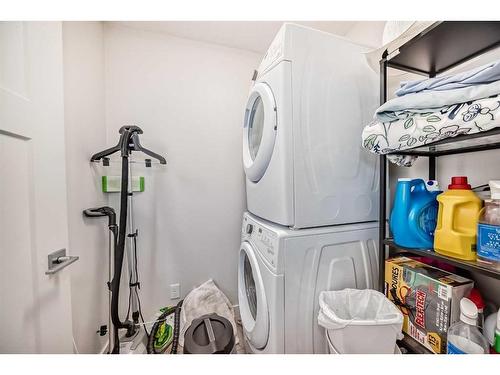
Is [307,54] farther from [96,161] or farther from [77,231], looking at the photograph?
[77,231]

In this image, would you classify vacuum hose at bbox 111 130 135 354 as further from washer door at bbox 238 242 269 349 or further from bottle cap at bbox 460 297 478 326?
bottle cap at bbox 460 297 478 326

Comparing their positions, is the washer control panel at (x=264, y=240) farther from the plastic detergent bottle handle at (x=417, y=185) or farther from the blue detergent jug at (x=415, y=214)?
the plastic detergent bottle handle at (x=417, y=185)

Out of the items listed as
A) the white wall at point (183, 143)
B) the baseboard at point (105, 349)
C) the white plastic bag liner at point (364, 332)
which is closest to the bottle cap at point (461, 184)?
the white plastic bag liner at point (364, 332)

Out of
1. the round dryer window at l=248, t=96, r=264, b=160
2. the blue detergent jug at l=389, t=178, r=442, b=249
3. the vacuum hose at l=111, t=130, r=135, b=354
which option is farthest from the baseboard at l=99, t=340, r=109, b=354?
the blue detergent jug at l=389, t=178, r=442, b=249

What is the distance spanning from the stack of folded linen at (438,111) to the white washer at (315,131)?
0.20m

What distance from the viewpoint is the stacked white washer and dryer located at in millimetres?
889

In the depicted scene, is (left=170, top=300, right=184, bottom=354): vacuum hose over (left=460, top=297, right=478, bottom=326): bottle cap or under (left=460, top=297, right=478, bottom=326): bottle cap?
under

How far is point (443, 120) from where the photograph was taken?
635mm

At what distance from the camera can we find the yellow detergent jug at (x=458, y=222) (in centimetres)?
66

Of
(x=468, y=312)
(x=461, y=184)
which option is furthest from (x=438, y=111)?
(x=468, y=312)

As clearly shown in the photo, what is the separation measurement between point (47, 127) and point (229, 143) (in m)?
1.15

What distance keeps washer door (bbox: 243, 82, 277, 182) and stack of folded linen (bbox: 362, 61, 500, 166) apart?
0.42m

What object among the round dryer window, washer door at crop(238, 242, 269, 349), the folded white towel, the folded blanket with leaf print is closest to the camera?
the folded blanket with leaf print

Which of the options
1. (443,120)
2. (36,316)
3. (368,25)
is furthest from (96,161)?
(368,25)
